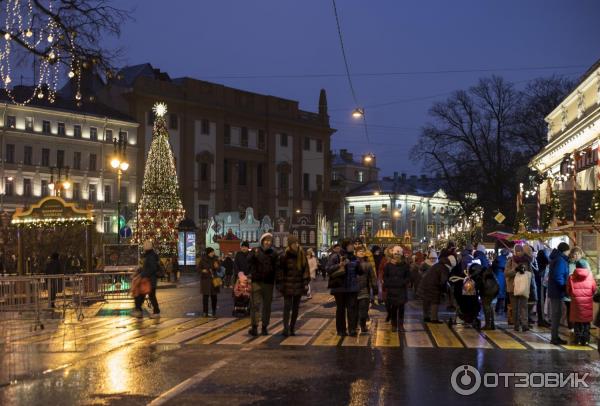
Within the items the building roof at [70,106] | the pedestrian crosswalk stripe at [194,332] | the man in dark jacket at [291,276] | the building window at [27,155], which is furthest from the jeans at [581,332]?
the building window at [27,155]

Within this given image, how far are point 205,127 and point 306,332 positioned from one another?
2767 inches

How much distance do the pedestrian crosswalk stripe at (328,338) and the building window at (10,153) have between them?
60.6m

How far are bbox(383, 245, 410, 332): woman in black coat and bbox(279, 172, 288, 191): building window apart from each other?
76410 millimetres

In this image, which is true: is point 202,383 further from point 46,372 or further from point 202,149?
point 202,149

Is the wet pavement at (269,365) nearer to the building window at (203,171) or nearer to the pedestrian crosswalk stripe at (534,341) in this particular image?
the pedestrian crosswalk stripe at (534,341)

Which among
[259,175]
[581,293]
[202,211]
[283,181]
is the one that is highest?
[259,175]

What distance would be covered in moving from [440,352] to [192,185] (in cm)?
7136

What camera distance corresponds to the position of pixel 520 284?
1677 centimetres

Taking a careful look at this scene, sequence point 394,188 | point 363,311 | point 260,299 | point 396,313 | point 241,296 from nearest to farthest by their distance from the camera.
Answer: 1. point 260,299
2. point 363,311
3. point 396,313
4. point 241,296
5. point 394,188

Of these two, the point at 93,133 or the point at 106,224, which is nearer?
the point at 93,133

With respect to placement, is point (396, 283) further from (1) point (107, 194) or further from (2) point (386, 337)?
(1) point (107, 194)

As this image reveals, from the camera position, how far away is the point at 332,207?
326 feet

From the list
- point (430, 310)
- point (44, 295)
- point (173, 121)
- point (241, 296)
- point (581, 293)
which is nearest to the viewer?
point (581, 293)

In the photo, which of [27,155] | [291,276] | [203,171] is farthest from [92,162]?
[291,276]
